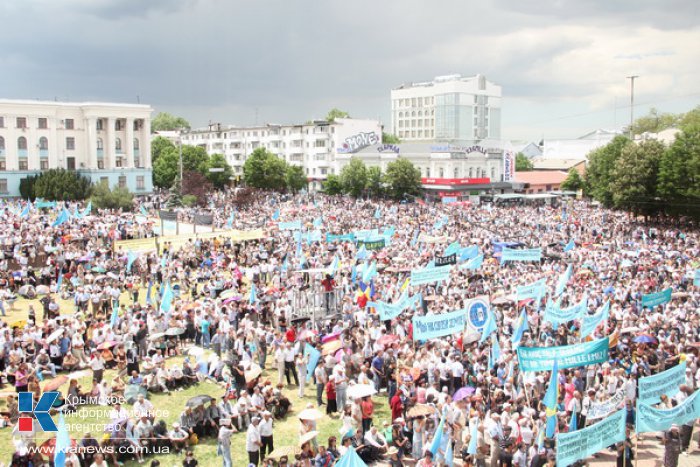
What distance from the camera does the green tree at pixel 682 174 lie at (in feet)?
160

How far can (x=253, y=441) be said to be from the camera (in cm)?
1240

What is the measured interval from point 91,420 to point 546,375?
34.3 feet

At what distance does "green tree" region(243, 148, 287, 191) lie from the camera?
274ft

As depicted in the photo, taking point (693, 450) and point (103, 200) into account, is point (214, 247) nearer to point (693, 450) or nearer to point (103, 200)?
point (103, 200)

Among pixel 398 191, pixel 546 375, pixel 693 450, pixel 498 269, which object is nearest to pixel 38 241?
pixel 498 269

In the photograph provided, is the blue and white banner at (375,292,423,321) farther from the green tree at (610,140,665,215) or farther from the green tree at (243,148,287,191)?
the green tree at (243,148,287,191)

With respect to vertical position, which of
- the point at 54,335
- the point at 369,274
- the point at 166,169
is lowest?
the point at 54,335

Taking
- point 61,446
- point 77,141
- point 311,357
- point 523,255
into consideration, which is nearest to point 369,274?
point 523,255

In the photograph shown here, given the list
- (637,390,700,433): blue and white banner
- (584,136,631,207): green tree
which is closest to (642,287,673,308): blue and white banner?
(637,390,700,433): blue and white banner

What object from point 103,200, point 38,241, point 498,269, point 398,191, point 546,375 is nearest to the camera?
point 546,375

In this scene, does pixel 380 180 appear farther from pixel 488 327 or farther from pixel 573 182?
pixel 488 327

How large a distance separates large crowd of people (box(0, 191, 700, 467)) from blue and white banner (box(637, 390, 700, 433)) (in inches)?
13.7

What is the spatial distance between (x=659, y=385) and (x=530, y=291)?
9547 millimetres

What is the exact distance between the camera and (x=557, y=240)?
38656mm
